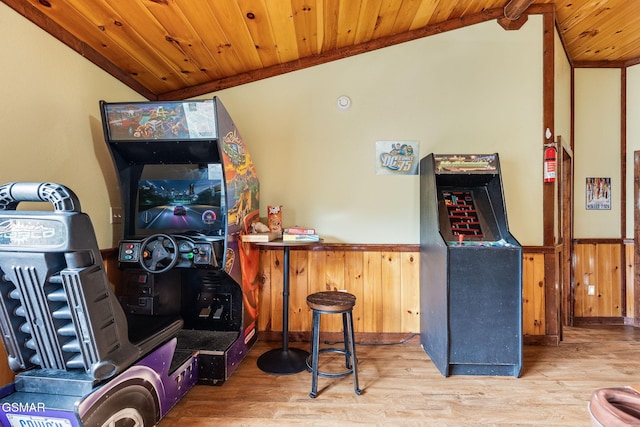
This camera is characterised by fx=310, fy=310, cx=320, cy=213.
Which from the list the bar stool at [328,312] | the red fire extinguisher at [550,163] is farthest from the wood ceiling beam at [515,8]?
the bar stool at [328,312]

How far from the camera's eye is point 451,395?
2.11 meters

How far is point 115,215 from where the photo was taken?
2465 millimetres

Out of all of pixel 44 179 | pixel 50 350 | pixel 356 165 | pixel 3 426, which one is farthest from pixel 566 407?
pixel 44 179

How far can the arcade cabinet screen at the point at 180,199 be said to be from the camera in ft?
7.72

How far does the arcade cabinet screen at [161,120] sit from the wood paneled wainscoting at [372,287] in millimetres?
1334

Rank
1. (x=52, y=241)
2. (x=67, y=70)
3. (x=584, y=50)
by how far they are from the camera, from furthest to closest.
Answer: (x=584, y=50), (x=67, y=70), (x=52, y=241)

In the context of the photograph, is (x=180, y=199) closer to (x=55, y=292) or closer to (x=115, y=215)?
(x=115, y=215)

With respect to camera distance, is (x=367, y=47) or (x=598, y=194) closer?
(x=367, y=47)

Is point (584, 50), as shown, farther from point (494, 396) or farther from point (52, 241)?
point (52, 241)

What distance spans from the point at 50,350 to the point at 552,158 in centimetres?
377

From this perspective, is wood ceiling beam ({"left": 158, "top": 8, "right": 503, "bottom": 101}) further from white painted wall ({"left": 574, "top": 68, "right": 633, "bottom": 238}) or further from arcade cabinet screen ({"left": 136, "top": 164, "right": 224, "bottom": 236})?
white painted wall ({"left": 574, "top": 68, "right": 633, "bottom": 238})

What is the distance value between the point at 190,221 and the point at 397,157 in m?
1.90

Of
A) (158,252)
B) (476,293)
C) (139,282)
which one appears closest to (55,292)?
(158,252)

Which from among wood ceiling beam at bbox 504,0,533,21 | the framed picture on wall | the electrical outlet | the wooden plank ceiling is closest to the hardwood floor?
the electrical outlet
